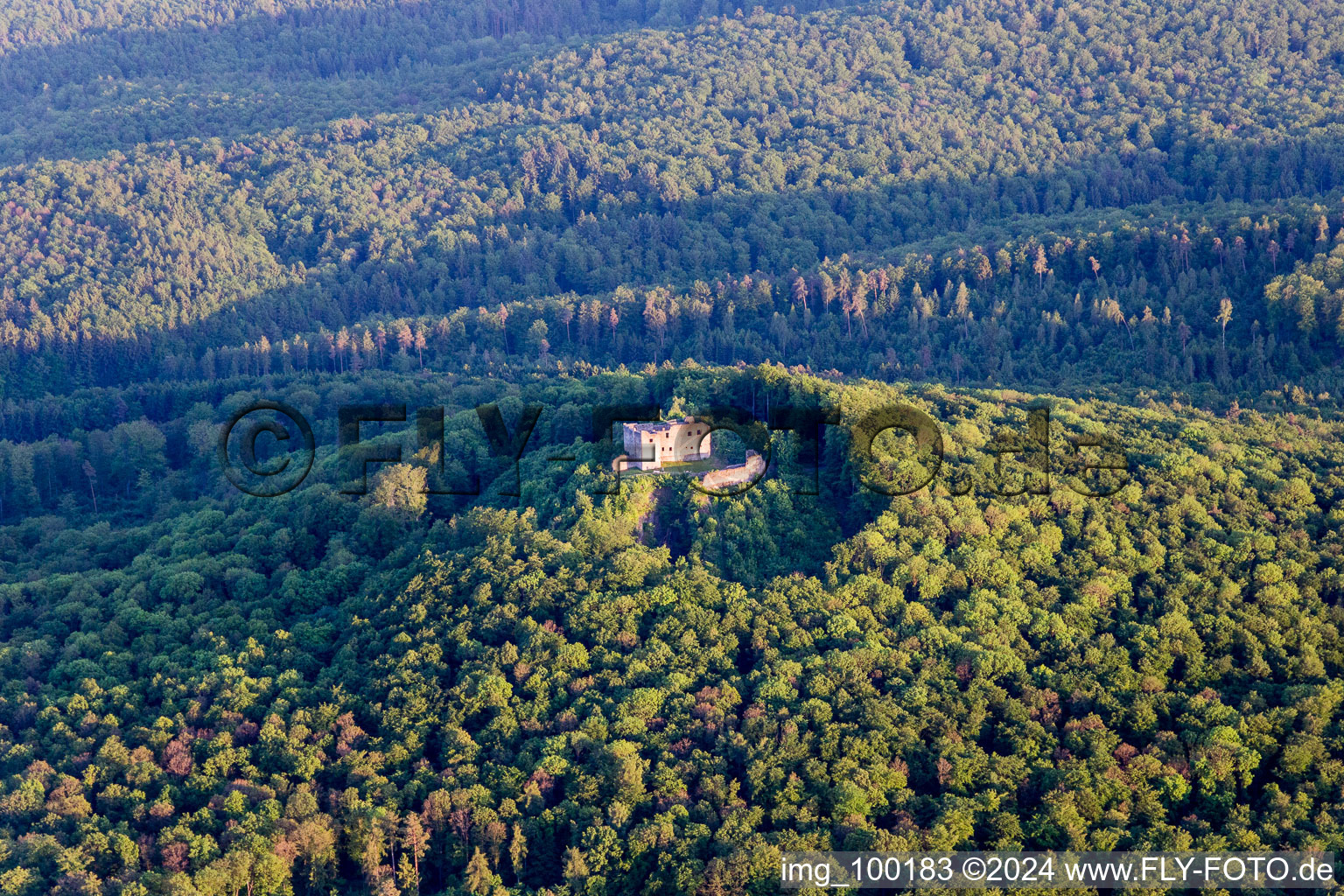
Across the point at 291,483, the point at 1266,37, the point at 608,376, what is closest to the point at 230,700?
the point at 291,483

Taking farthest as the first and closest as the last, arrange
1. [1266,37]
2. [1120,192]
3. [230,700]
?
1. [1266,37]
2. [1120,192]
3. [230,700]

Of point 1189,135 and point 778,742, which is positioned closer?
point 778,742

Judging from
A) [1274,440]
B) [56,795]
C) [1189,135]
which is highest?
[1189,135]

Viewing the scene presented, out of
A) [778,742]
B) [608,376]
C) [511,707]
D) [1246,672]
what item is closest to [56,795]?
[511,707]

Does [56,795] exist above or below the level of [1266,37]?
below

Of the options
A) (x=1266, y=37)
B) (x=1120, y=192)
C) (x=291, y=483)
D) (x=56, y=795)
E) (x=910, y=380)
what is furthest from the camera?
(x=1266, y=37)

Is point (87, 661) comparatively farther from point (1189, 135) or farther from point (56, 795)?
point (1189, 135)
